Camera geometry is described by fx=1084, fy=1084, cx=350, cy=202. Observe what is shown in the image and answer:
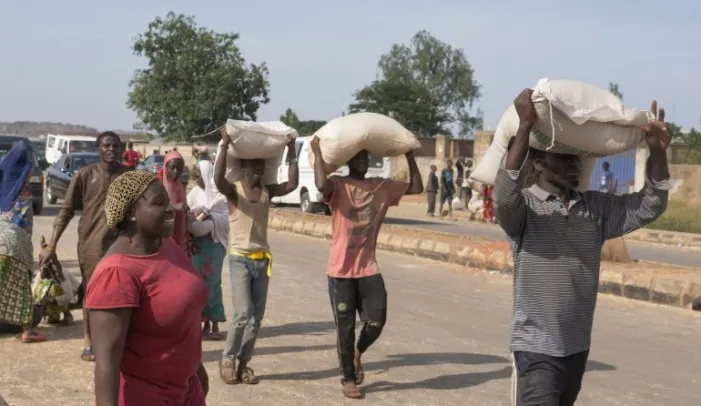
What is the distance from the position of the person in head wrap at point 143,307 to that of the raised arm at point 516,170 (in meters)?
1.33

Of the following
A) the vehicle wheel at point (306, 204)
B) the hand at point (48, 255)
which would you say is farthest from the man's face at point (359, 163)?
the vehicle wheel at point (306, 204)

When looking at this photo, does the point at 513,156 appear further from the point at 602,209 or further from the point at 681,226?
the point at 681,226

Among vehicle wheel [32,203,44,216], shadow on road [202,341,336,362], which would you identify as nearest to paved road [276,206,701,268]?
vehicle wheel [32,203,44,216]

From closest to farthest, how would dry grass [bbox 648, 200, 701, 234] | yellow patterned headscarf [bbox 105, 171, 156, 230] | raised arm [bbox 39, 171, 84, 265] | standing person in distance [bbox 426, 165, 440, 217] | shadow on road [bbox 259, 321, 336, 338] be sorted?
yellow patterned headscarf [bbox 105, 171, 156, 230], raised arm [bbox 39, 171, 84, 265], shadow on road [bbox 259, 321, 336, 338], dry grass [bbox 648, 200, 701, 234], standing person in distance [bbox 426, 165, 440, 217]

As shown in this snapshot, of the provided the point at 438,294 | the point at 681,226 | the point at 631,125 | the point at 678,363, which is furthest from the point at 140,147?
the point at 631,125

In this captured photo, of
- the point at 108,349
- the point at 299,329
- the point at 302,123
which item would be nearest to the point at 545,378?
the point at 108,349

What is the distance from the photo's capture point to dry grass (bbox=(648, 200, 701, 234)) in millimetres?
27156

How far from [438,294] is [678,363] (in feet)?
15.0

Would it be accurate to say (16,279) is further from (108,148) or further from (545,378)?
(545,378)

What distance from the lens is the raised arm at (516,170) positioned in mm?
4484

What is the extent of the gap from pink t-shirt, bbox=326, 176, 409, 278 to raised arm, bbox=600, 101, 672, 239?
3060 millimetres

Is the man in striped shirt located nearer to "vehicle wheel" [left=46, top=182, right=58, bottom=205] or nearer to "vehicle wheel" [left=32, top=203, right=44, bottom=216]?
"vehicle wheel" [left=32, top=203, right=44, bottom=216]

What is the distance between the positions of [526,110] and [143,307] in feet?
5.73

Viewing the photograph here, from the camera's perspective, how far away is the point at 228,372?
320 inches
